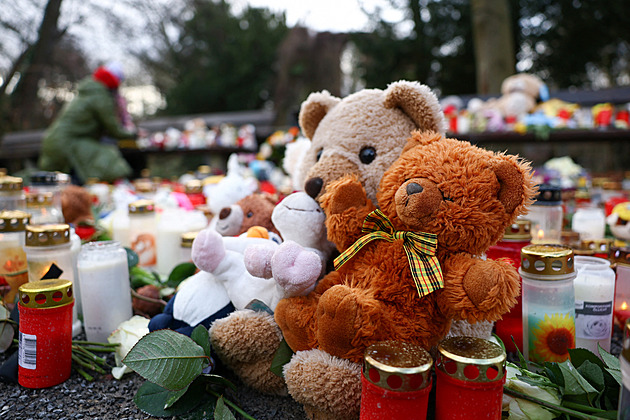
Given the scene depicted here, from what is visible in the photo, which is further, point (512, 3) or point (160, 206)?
point (512, 3)

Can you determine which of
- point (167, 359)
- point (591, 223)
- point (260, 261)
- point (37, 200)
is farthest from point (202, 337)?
point (591, 223)

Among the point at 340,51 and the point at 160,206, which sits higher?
the point at 340,51

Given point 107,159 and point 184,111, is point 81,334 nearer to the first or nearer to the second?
point 107,159

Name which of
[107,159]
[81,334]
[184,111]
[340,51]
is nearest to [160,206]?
[81,334]

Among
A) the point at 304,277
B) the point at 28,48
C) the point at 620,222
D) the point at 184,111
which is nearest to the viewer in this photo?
the point at 304,277

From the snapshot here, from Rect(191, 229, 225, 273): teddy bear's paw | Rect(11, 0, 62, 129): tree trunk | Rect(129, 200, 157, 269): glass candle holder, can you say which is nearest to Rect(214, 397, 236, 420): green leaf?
Rect(191, 229, 225, 273): teddy bear's paw

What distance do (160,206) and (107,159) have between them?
2.63m

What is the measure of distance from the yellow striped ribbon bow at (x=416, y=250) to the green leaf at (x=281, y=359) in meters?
0.18

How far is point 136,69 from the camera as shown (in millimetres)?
9203

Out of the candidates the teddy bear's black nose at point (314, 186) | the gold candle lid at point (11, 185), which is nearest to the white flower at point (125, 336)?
the teddy bear's black nose at point (314, 186)

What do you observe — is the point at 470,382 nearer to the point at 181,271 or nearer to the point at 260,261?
the point at 260,261

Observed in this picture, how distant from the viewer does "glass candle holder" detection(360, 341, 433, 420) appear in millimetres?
538

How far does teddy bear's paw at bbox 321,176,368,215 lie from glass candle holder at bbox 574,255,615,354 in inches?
19.8

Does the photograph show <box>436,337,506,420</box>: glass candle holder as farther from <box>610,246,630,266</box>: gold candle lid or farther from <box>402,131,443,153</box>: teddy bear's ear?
<box>610,246,630,266</box>: gold candle lid
